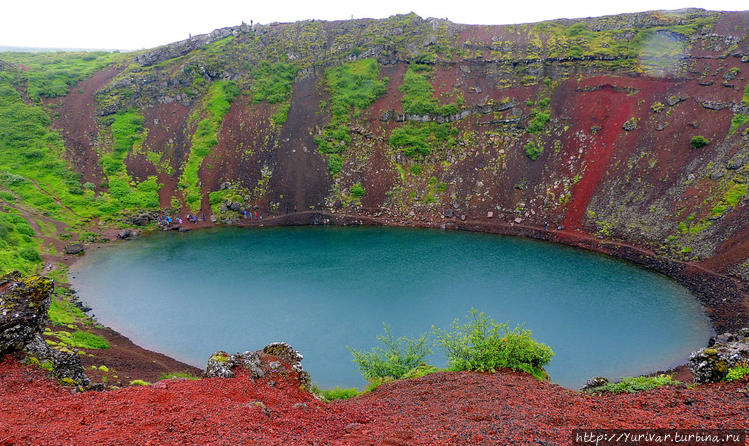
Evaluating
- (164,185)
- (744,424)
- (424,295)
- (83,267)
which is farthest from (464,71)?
(744,424)

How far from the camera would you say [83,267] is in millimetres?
57875

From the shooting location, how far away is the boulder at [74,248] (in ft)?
202

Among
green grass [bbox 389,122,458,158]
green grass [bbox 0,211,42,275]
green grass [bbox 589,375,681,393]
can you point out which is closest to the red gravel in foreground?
green grass [bbox 589,375,681,393]

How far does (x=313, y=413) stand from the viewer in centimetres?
1681

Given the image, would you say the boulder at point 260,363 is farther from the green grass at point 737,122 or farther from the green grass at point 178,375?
the green grass at point 737,122

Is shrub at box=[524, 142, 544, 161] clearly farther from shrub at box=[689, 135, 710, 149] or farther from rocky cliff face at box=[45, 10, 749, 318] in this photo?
shrub at box=[689, 135, 710, 149]

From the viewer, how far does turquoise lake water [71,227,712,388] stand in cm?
3919

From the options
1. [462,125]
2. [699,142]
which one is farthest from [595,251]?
[462,125]

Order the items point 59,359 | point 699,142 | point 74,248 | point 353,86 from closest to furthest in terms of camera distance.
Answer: point 59,359 → point 74,248 → point 699,142 → point 353,86

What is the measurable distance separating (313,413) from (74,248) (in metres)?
62.9

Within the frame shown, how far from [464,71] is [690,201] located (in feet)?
178

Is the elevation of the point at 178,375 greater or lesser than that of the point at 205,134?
lesser

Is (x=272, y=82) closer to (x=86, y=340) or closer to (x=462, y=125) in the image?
(x=462, y=125)

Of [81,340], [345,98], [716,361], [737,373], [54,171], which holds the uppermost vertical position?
[345,98]
